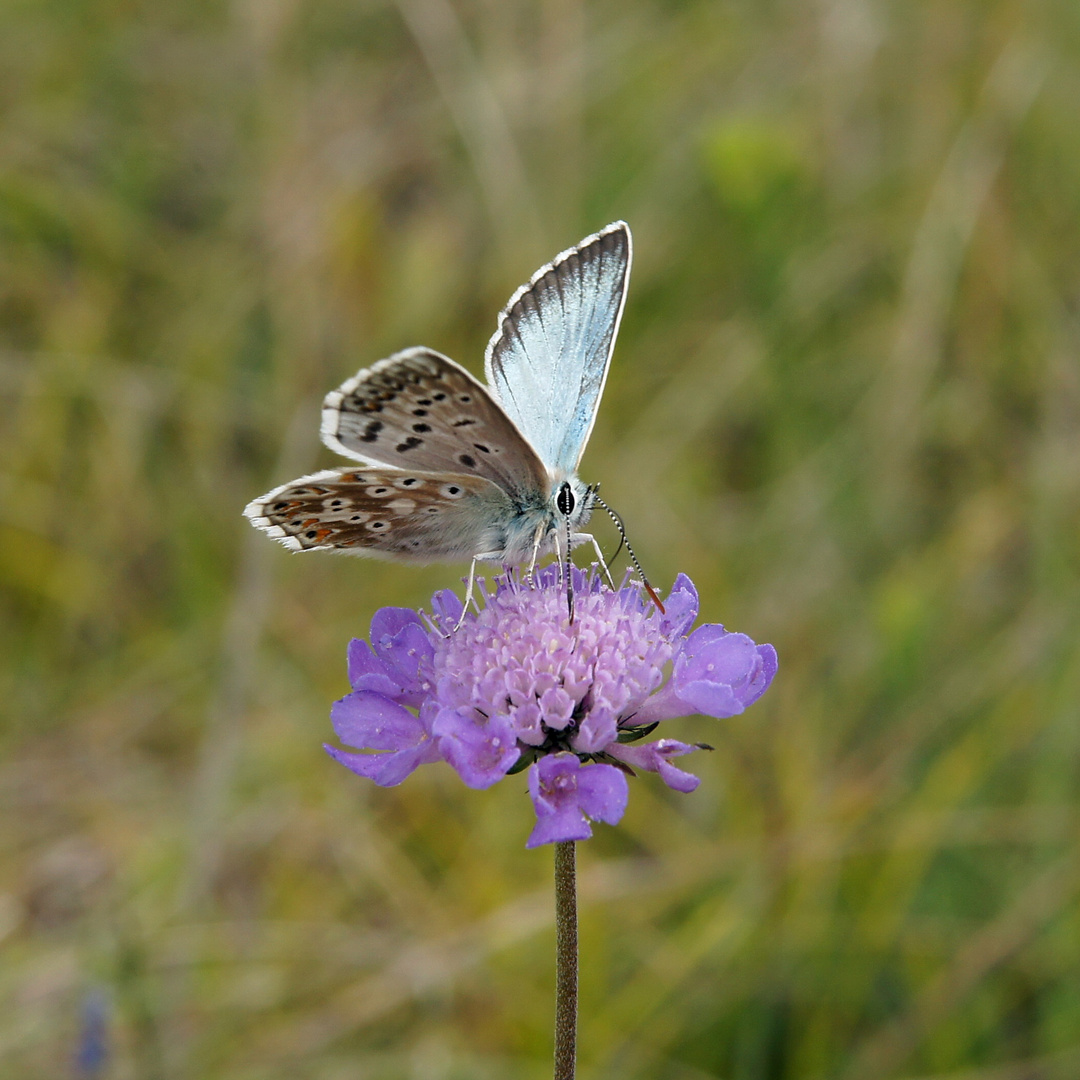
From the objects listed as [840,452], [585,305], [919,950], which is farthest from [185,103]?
[919,950]

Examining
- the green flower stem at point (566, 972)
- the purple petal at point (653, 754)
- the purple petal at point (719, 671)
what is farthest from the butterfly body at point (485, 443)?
the green flower stem at point (566, 972)

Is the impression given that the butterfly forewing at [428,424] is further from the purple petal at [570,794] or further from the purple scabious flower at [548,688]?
the purple petal at [570,794]

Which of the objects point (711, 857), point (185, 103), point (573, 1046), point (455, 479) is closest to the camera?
point (573, 1046)

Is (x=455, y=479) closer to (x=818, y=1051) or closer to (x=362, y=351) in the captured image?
(x=818, y=1051)

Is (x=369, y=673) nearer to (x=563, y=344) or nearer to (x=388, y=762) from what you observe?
(x=388, y=762)

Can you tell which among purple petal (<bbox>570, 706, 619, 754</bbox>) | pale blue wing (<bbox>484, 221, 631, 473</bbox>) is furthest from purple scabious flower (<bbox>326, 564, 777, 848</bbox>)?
pale blue wing (<bbox>484, 221, 631, 473</bbox>)

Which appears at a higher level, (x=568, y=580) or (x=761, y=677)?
(x=568, y=580)

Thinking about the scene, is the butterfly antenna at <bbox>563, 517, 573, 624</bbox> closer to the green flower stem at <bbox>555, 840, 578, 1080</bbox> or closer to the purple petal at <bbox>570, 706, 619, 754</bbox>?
the purple petal at <bbox>570, 706, 619, 754</bbox>

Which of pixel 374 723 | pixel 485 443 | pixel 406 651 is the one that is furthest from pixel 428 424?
pixel 374 723
